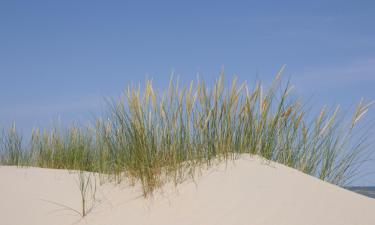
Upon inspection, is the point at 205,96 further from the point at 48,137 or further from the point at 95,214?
the point at 48,137

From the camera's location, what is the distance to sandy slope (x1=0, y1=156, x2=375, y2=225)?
2.66m

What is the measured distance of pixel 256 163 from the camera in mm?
3426

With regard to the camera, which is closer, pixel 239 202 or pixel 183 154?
pixel 239 202

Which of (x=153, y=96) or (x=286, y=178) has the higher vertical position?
(x=153, y=96)

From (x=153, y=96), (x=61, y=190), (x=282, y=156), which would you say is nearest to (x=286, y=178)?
(x=282, y=156)

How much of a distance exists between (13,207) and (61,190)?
0.42 meters

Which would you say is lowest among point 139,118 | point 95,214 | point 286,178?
point 95,214

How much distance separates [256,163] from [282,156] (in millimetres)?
570

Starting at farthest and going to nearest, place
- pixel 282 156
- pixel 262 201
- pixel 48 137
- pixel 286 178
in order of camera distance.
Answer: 1. pixel 48 137
2. pixel 282 156
3. pixel 286 178
4. pixel 262 201

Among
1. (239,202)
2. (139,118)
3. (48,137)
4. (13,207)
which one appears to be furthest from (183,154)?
(48,137)

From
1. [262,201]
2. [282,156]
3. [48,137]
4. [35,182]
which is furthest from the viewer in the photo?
[48,137]

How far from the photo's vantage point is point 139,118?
11.5 ft

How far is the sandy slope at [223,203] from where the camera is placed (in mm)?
2660

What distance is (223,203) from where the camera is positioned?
290 centimetres
